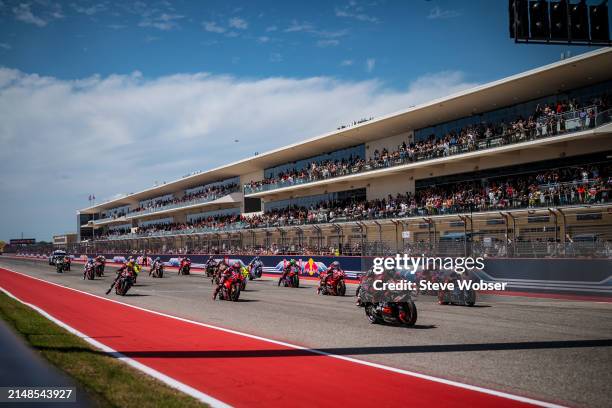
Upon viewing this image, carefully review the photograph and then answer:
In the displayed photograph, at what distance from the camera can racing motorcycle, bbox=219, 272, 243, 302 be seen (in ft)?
58.7

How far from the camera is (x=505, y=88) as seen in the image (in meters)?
27.6

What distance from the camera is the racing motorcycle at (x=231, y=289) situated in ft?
58.7

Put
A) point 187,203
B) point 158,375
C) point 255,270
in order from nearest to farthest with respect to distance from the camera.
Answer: point 158,375 → point 255,270 → point 187,203

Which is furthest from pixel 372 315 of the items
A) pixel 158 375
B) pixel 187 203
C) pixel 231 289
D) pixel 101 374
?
pixel 187 203

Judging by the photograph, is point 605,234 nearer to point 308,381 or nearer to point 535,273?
point 535,273

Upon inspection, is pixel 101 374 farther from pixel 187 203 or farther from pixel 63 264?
pixel 187 203

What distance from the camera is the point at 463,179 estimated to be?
3172 centimetres

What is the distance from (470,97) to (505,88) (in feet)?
7.11

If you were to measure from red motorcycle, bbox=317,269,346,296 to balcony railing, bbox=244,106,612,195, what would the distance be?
43.7 feet

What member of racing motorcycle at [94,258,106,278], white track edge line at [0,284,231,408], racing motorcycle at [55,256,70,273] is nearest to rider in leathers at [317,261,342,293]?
white track edge line at [0,284,231,408]

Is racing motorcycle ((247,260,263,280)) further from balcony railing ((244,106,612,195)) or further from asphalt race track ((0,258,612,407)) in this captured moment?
asphalt race track ((0,258,612,407))

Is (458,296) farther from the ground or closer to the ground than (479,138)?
closer to the ground

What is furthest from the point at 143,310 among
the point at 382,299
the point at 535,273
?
the point at 535,273

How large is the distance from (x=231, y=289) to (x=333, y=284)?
14.7 ft
